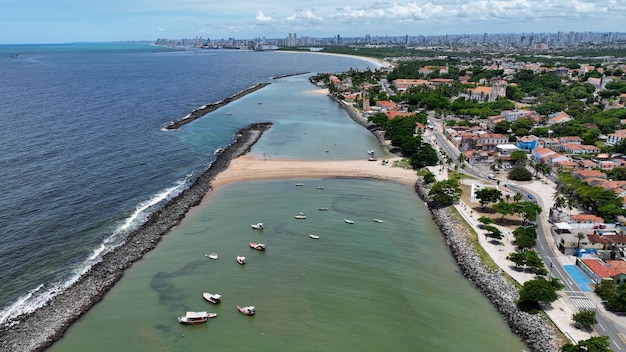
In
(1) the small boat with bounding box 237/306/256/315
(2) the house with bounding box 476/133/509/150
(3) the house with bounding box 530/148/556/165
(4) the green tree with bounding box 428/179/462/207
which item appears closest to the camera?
(1) the small boat with bounding box 237/306/256/315

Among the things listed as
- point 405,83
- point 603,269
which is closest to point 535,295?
point 603,269

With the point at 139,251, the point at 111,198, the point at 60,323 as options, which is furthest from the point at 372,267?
the point at 111,198

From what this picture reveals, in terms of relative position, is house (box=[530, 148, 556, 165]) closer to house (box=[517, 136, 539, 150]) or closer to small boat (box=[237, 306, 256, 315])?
house (box=[517, 136, 539, 150])

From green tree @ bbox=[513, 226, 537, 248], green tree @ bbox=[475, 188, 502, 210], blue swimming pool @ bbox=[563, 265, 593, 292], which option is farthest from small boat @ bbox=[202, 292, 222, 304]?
green tree @ bbox=[475, 188, 502, 210]

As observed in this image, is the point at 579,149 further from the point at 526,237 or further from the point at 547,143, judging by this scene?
the point at 526,237

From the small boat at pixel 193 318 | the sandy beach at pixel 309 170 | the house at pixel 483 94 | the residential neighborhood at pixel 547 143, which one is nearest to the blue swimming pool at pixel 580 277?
the residential neighborhood at pixel 547 143

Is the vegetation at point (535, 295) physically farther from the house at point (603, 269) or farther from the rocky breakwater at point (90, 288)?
the rocky breakwater at point (90, 288)
